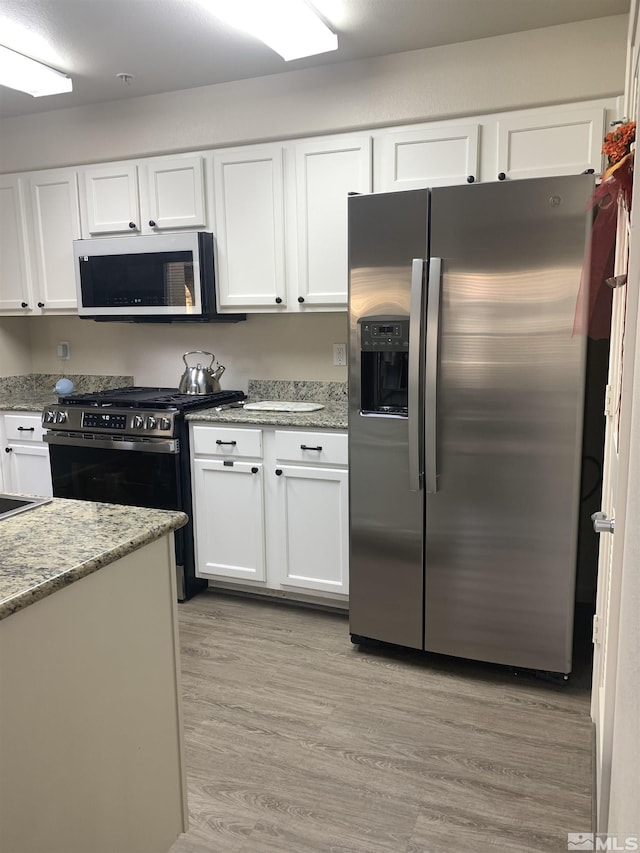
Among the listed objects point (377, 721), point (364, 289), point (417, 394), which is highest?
point (364, 289)

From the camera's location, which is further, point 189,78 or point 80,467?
point 80,467

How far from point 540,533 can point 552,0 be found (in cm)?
197

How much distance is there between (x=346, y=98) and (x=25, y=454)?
8.41ft

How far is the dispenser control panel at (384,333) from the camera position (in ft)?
8.09

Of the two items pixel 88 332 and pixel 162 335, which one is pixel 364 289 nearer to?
pixel 162 335

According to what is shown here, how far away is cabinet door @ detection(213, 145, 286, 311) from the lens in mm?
3152

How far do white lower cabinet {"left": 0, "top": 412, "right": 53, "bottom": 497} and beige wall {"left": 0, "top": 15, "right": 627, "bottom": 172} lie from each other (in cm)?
147

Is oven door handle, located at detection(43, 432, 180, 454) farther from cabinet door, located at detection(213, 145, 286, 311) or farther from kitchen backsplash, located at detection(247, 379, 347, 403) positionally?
cabinet door, located at detection(213, 145, 286, 311)

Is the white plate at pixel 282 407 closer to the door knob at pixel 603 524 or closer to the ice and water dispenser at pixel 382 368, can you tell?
the ice and water dispenser at pixel 382 368

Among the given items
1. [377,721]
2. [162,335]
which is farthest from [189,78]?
[377,721]

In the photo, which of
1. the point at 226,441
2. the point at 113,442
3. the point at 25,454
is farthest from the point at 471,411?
the point at 25,454

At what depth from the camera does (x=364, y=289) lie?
8.27 ft

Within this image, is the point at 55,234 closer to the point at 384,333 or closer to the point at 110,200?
the point at 110,200

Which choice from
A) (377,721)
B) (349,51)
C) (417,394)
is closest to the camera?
(377,721)
